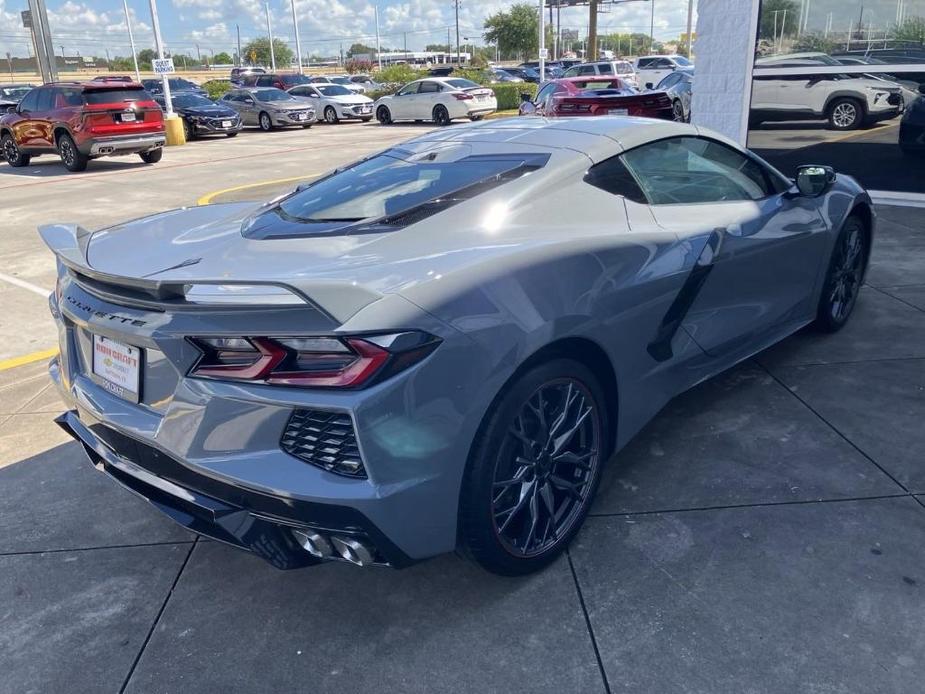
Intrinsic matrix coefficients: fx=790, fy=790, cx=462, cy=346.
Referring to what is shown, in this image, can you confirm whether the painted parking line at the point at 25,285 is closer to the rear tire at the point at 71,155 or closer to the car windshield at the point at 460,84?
the rear tire at the point at 71,155

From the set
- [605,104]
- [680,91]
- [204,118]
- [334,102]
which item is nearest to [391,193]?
[605,104]

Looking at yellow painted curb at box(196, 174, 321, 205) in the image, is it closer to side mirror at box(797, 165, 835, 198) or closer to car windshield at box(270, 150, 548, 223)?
car windshield at box(270, 150, 548, 223)

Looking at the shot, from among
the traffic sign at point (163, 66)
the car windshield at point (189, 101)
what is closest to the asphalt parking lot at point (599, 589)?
the traffic sign at point (163, 66)

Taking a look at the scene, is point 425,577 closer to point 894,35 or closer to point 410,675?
point 410,675

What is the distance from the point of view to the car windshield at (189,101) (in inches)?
911

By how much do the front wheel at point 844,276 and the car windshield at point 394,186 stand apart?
96.1 inches

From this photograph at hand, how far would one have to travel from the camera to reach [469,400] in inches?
93.1

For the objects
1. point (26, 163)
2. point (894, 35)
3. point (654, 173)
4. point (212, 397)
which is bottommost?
point (26, 163)

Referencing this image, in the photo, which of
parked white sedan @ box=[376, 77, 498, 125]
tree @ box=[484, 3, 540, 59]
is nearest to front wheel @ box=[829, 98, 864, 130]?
parked white sedan @ box=[376, 77, 498, 125]

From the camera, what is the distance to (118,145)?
15.8 m

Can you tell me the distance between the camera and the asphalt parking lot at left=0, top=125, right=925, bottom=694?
7.93ft

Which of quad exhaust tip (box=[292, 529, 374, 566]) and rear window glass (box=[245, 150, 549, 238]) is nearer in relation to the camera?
quad exhaust tip (box=[292, 529, 374, 566])

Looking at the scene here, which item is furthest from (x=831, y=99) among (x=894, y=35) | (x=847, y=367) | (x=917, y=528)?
(x=917, y=528)

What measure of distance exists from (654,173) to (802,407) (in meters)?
1.51
